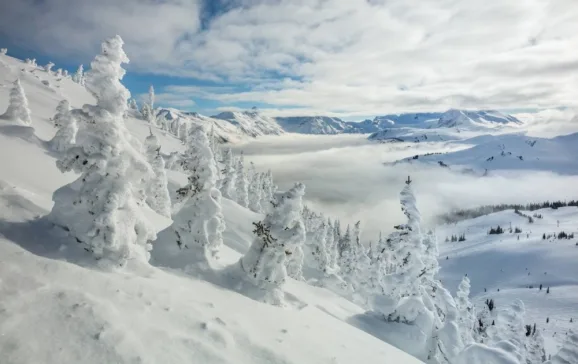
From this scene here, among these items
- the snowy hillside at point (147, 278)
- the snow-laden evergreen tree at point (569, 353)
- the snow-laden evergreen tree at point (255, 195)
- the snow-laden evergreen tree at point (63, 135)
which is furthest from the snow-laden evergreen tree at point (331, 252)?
the snow-laden evergreen tree at point (569, 353)

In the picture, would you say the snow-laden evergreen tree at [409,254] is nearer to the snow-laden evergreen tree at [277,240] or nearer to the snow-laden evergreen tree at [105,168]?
the snow-laden evergreen tree at [277,240]

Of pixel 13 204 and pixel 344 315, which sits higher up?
pixel 13 204

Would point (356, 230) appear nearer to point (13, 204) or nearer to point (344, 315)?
point (344, 315)

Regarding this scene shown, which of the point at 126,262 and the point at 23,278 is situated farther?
the point at 126,262

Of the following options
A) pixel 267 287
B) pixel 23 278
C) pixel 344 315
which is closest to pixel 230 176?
pixel 344 315

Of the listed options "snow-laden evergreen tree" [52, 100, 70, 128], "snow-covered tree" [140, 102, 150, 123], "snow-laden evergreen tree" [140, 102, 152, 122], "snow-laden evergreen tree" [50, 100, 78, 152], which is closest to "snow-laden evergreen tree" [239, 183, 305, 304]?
"snow-laden evergreen tree" [50, 100, 78, 152]
